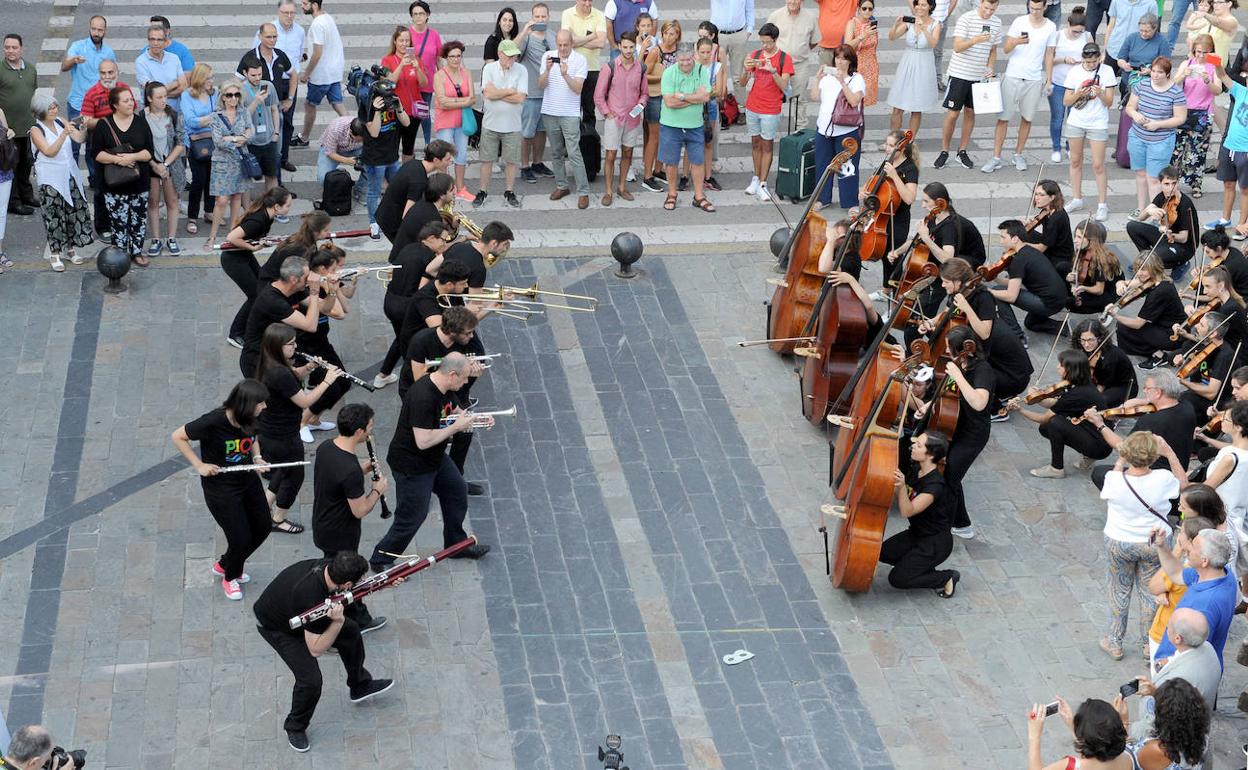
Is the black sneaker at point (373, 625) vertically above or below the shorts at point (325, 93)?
below

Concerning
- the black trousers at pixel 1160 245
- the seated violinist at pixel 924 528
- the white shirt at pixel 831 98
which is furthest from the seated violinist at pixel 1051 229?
the seated violinist at pixel 924 528

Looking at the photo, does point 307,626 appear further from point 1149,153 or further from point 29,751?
point 1149,153

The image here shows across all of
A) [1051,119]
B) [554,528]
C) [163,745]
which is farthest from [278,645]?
[1051,119]

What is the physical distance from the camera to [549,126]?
595 inches

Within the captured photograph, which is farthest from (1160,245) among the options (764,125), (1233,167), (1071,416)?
(764,125)

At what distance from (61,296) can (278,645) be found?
602 cm

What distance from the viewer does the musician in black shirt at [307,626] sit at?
801cm

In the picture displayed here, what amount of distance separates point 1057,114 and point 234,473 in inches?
414

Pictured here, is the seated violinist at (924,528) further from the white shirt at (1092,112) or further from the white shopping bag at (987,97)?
the white shopping bag at (987,97)

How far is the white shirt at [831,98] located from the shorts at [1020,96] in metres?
2.04

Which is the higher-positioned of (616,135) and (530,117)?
(530,117)

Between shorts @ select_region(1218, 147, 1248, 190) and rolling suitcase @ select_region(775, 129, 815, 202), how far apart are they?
394 centimetres

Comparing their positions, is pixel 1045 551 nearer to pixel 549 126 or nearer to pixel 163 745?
pixel 163 745

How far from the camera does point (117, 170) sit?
13.0m
